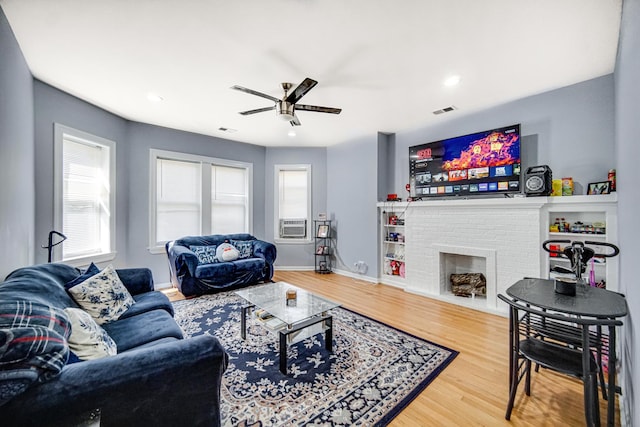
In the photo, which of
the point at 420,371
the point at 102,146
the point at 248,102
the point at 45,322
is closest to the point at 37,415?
the point at 45,322

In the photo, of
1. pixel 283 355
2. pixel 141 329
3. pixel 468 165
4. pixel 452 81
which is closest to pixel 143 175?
pixel 141 329

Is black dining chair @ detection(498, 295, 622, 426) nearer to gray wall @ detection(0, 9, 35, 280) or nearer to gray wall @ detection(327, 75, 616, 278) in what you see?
gray wall @ detection(327, 75, 616, 278)

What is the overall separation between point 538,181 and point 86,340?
4.04 metres

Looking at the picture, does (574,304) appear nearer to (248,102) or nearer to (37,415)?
(37,415)

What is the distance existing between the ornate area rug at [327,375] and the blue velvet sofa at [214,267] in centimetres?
88

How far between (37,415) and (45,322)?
14.9 inches

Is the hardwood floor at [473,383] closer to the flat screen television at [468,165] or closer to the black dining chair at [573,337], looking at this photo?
the black dining chair at [573,337]

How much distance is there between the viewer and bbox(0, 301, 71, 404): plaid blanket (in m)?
0.88

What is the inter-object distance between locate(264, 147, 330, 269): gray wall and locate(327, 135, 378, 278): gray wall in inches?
6.1

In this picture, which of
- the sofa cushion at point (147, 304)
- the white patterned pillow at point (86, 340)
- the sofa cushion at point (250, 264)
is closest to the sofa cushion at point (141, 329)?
the sofa cushion at point (147, 304)

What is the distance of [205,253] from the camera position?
4.27 meters


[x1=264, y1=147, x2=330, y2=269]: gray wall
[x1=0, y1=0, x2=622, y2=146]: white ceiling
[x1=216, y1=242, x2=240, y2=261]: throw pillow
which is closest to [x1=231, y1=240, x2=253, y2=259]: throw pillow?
[x1=216, y1=242, x2=240, y2=261]: throw pillow

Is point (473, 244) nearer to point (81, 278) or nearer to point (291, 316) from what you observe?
point (291, 316)

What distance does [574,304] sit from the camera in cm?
141
